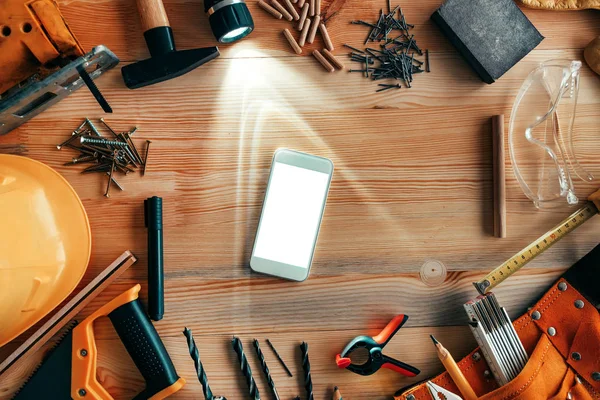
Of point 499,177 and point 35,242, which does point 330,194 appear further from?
point 35,242

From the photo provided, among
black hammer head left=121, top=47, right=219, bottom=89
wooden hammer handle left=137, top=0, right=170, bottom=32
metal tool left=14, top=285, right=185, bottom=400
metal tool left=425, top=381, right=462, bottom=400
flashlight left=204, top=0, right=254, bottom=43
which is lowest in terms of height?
metal tool left=425, top=381, right=462, bottom=400

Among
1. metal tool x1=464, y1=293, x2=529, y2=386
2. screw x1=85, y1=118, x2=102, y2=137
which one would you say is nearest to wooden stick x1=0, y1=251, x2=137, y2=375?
screw x1=85, y1=118, x2=102, y2=137

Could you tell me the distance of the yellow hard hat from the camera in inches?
35.9

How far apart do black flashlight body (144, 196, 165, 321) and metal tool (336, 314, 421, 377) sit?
400 millimetres

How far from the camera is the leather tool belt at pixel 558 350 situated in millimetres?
1049

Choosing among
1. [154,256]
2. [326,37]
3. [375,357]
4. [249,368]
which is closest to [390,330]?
[375,357]

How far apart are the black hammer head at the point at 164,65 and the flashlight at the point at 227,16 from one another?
1.8 inches

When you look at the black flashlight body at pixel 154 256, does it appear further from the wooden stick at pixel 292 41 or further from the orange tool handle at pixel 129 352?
the wooden stick at pixel 292 41

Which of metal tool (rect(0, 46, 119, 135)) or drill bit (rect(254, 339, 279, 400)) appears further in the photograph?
drill bit (rect(254, 339, 279, 400))

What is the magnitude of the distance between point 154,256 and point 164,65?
0.40m

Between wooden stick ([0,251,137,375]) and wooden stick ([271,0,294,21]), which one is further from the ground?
wooden stick ([271,0,294,21])

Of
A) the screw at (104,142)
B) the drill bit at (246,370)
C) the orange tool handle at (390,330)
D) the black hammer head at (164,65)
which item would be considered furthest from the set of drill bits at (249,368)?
the black hammer head at (164,65)

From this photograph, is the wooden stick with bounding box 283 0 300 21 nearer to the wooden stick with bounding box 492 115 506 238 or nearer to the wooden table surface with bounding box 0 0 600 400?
the wooden table surface with bounding box 0 0 600 400

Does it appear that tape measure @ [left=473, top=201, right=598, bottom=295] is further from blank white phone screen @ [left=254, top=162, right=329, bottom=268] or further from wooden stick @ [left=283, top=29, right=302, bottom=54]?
wooden stick @ [left=283, top=29, right=302, bottom=54]
